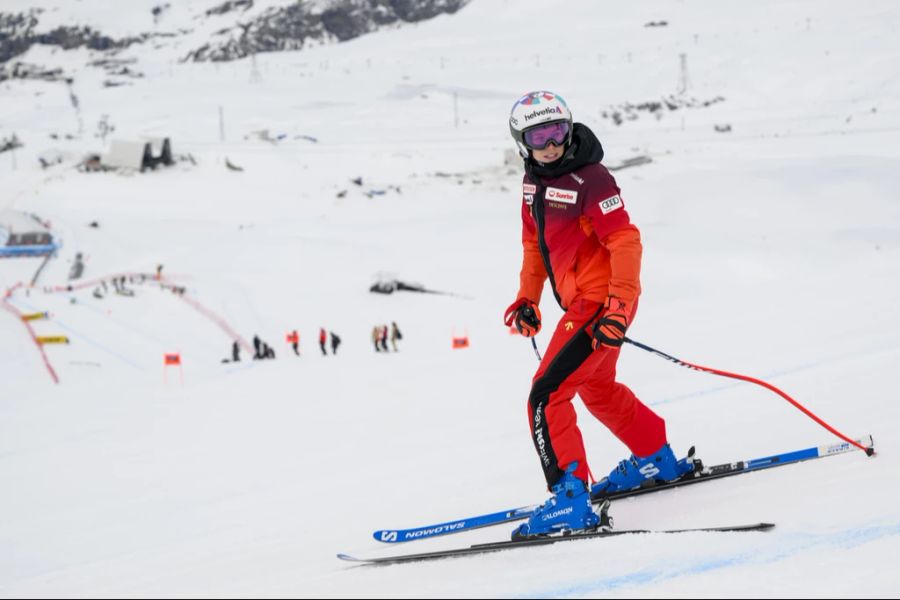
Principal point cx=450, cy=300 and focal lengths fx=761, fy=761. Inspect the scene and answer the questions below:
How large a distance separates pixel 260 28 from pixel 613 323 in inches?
2808

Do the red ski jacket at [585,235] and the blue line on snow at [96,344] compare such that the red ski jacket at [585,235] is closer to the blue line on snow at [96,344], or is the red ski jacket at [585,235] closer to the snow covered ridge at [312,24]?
the blue line on snow at [96,344]

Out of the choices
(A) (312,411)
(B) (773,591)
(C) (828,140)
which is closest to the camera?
(B) (773,591)

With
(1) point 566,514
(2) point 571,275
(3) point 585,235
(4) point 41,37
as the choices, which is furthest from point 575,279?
(4) point 41,37

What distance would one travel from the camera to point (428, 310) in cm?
1797

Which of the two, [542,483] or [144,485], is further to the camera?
[144,485]

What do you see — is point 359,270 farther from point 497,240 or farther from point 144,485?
point 144,485

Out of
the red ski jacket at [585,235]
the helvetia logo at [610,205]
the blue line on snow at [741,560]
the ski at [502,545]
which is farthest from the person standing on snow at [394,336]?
the blue line on snow at [741,560]

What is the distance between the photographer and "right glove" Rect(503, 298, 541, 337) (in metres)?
3.54

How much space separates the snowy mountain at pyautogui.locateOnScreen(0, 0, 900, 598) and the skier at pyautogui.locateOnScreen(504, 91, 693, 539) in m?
0.34

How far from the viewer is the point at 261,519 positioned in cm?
425

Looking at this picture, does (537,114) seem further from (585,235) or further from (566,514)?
(566,514)

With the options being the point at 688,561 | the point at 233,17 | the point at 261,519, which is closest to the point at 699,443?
the point at 688,561

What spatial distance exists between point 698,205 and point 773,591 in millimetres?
20120

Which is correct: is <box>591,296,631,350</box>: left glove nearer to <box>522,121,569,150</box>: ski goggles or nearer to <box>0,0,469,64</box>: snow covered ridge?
<box>522,121,569,150</box>: ski goggles
